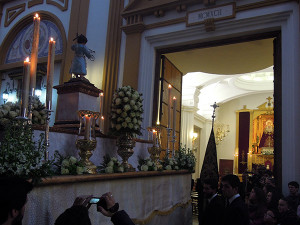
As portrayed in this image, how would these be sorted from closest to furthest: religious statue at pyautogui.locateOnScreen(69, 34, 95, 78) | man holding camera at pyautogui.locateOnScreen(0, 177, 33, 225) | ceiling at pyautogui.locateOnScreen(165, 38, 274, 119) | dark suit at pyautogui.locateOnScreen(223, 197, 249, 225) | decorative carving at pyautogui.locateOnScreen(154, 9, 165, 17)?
1. man holding camera at pyautogui.locateOnScreen(0, 177, 33, 225)
2. dark suit at pyautogui.locateOnScreen(223, 197, 249, 225)
3. religious statue at pyautogui.locateOnScreen(69, 34, 95, 78)
4. decorative carving at pyautogui.locateOnScreen(154, 9, 165, 17)
5. ceiling at pyautogui.locateOnScreen(165, 38, 274, 119)

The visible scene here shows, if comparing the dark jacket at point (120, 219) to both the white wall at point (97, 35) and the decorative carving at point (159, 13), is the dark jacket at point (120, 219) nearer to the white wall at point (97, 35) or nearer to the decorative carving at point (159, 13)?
the white wall at point (97, 35)

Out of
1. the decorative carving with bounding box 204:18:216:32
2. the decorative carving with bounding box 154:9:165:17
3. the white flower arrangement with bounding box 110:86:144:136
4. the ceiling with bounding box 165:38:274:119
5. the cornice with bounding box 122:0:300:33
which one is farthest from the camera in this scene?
the ceiling with bounding box 165:38:274:119

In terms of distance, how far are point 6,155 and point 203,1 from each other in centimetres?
546

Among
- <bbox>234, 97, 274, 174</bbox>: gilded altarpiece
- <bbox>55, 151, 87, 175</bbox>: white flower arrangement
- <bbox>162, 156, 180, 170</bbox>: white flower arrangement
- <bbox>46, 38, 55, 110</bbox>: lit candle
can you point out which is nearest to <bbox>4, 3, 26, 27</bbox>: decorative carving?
<bbox>162, 156, 180, 170</bbox>: white flower arrangement

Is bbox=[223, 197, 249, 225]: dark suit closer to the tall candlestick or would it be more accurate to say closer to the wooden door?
the tall candlestick

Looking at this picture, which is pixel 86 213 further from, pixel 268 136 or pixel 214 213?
pixel 268 136

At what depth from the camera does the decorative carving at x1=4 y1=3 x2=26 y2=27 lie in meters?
9.30

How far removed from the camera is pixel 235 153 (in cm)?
1762

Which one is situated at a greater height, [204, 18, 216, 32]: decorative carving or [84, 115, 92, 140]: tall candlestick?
[204, 18, 216, 32]: decorative carving

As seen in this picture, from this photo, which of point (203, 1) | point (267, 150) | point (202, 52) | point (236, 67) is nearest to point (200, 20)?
point (203, 1)

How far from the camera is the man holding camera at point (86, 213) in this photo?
1472mm

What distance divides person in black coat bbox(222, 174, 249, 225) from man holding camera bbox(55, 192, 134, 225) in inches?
49.9

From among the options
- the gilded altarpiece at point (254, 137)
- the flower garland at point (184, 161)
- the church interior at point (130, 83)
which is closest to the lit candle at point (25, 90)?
the church interior at point (130, 83)

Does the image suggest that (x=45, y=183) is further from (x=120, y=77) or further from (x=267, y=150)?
(x=267, y=150)
